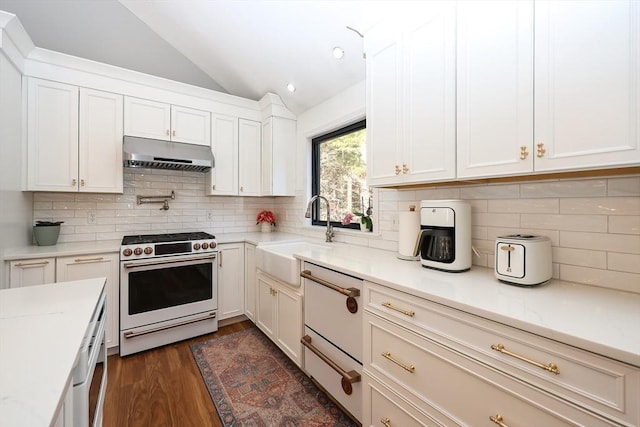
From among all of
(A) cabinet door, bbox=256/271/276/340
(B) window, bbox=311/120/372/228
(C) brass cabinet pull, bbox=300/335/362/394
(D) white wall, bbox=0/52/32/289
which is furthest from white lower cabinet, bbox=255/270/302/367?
(D) white wall, bbox=0/52/32/289

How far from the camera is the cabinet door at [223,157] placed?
3.10 metres

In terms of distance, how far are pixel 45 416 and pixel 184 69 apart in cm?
353

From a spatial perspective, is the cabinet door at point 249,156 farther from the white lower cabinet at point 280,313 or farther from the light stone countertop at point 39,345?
the light stone countertop at point 39,345

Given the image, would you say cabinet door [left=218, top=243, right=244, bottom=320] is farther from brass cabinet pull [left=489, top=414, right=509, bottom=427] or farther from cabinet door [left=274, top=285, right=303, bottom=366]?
brass cabinet pull [left=489, top=414, right=509, bottom=427]

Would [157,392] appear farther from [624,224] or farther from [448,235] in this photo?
[624,224]

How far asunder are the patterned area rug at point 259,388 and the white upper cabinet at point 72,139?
1.84 m

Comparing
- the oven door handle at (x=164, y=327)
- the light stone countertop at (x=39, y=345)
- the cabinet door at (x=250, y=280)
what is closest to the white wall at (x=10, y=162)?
the oven door handle at (x=164, y=327)

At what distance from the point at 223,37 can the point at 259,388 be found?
122 inches

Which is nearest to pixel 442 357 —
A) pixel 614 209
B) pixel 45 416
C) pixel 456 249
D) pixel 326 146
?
pixel 456 249

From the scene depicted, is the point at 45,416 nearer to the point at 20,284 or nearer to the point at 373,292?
the point at 373,292

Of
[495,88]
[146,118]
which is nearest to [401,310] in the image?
[495,88]

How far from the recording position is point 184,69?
3.20 meters

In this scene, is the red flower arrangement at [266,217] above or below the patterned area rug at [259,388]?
above

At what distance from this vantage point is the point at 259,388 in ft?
6.43
